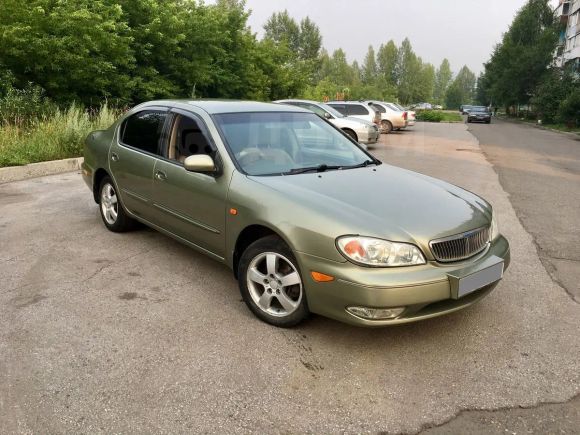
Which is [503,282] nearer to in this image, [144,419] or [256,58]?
[144,419]

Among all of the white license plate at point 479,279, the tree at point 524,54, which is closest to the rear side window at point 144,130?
the white license plate at point 479,279

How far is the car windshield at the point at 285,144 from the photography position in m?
4.03

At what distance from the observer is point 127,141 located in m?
5.21

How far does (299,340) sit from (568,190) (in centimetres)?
779

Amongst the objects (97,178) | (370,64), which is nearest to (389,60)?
(370,64)

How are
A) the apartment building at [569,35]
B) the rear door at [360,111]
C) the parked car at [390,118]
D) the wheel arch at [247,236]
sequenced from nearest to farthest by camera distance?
the wheel arch at [247,236]
the rear door at [360,111]
the parked car at [390,118]
the apartment building at [569,35]

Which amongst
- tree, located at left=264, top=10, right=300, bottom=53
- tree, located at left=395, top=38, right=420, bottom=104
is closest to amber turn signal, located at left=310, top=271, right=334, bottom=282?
tree, located at left=264, top=10, right=300, bottom=53

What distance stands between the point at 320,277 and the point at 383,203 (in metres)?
0.73

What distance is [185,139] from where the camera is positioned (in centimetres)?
448

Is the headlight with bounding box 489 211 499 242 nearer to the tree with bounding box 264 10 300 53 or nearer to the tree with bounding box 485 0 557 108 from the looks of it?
the tree with bounding box 485 0 557 108

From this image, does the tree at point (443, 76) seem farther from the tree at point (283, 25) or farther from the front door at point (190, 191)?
the front door at point (190, 191)

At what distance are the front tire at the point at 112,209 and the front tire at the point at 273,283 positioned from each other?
7.55 ft

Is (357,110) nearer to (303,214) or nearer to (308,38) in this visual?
(303,214)

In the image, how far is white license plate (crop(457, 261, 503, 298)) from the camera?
314 centimetres
